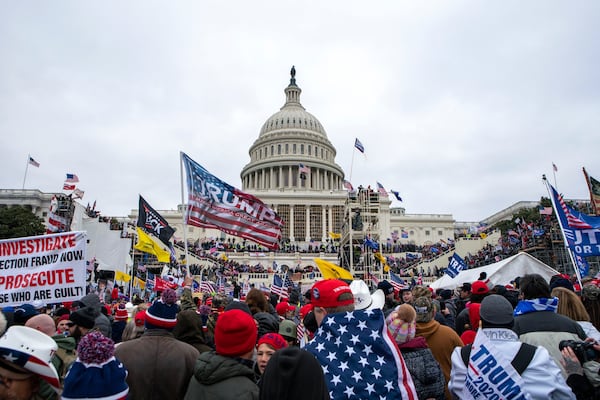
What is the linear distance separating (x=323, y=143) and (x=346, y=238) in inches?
1962

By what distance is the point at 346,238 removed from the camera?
5059cm

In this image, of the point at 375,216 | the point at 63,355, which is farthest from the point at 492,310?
the point at 375,216

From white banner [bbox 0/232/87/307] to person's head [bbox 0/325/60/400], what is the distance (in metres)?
4.80

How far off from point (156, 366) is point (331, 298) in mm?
1642

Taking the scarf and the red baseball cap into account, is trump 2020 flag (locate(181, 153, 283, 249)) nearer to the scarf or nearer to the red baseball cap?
the scarf

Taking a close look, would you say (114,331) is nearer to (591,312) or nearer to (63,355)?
(63,355)

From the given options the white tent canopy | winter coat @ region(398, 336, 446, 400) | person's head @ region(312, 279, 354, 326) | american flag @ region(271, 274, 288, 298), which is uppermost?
the white tent canopy

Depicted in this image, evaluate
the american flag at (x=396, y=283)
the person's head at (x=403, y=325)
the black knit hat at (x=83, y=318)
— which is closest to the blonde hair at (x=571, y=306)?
the person's head at (x=403, y=325)

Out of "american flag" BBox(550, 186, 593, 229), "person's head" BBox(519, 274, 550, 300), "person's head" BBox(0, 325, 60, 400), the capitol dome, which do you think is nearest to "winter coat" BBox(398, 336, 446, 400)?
"person's head" BBox(519, 274, 550, 300)

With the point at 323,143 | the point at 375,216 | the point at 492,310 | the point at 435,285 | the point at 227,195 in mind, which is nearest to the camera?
the point at 492,310

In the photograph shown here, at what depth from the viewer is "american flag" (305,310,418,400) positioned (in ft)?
10.7

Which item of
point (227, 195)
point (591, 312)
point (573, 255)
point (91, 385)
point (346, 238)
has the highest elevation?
point (346, 238)

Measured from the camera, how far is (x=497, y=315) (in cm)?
345

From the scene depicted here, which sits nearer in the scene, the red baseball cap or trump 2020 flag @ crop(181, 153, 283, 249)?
the red baseball cap
